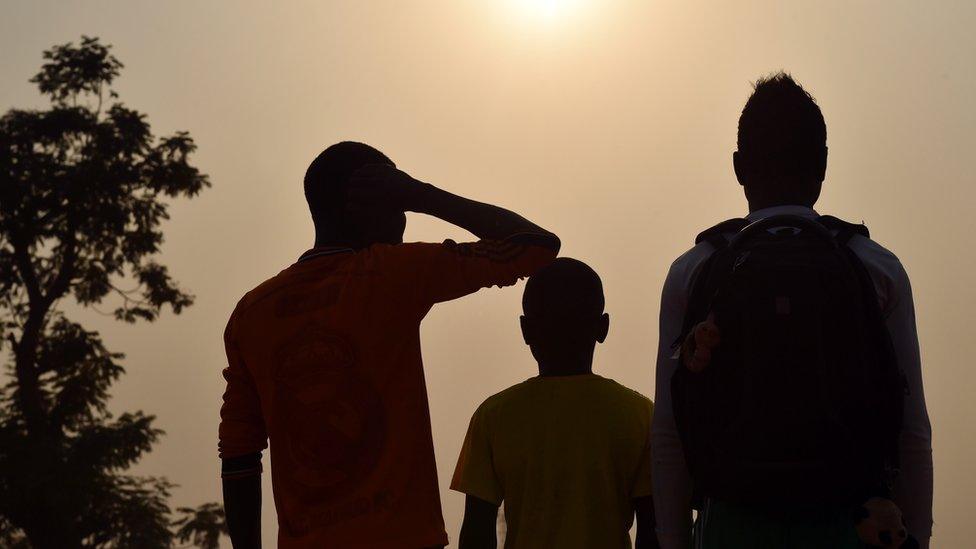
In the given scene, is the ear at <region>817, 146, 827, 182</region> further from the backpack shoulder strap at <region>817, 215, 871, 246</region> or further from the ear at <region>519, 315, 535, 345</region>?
the ear at <region>519, 315, 535, 345</region>

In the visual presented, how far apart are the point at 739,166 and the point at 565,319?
3.62 feet

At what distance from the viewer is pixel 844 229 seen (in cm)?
329

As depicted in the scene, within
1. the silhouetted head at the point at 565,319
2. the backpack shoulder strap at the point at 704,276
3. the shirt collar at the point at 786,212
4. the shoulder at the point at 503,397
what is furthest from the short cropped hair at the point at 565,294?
the shirt collar at the point at 786,212

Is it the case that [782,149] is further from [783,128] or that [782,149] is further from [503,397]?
[503,397]

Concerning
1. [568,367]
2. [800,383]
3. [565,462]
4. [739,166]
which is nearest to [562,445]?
[565,462]

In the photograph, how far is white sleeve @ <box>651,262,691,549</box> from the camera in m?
3.45

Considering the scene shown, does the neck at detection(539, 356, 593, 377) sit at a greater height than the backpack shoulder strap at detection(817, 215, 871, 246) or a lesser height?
lesser

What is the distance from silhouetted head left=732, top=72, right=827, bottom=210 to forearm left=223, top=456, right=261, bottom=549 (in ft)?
6.97

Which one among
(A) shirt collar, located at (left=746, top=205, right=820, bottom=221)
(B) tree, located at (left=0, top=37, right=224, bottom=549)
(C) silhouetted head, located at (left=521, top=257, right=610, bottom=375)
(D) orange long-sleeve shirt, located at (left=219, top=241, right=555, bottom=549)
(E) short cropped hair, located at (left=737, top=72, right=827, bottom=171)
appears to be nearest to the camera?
(A) shirt collar, located at (left=746, top=205, right=820, bottom=221)

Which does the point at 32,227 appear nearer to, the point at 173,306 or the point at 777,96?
the point at 173,306

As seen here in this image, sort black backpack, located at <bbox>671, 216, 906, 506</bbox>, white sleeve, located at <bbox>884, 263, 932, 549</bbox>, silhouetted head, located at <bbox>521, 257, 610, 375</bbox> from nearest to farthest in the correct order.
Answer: black backpack, located at <bbox>671, 216, 906, 506</bbox>, white sleeve, located at <bbox>884, 263, 932, 549</bbox>, silhouetted head, located at <bbox>521, 257, 610, 375</bbox>

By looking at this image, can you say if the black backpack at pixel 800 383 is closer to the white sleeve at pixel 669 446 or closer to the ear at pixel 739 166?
the white sleeve at pixel 669 446

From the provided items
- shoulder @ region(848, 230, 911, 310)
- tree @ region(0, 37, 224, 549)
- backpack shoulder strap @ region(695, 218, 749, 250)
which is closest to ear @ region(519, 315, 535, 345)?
backpack shoulder strap @ region(695, 218, 749, 250)

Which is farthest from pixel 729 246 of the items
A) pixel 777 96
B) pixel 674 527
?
pixel 674 527
